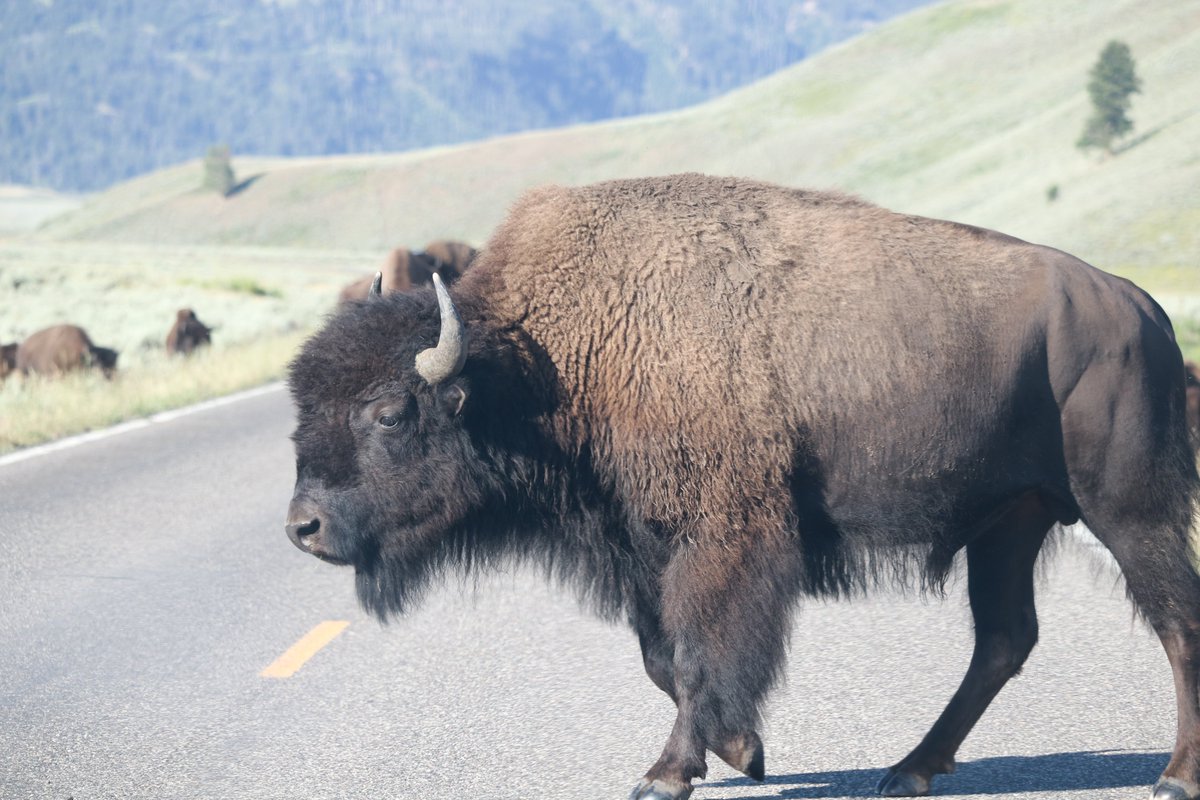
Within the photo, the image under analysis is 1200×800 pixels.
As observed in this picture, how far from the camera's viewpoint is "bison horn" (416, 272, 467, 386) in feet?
14.8

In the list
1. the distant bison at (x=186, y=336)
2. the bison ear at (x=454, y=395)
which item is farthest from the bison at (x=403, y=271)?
the bison ear at (x=454, y=395)

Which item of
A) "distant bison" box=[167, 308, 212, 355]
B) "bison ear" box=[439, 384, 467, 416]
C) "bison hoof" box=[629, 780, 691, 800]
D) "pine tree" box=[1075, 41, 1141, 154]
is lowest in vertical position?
"pine tree" box=[1075, 41, 1141, 154]

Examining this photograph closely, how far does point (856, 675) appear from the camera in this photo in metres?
5.81

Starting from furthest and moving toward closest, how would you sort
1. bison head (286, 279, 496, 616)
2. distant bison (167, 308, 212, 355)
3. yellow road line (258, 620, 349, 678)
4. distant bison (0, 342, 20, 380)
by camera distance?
distant bison (167, 308, 212, 355) → distant bison (0, 342, 20, 380) → yellow road line (258, 620, 349, 678) → bison head (286, 279, 496, 616)

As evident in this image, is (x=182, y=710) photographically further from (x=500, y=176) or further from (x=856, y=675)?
(x=500, y=176)

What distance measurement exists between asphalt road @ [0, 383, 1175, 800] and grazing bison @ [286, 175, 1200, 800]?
362 mm

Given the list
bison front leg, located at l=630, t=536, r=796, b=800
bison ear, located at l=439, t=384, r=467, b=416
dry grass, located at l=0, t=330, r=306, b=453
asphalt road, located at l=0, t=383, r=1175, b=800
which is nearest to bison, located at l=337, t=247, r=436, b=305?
dry grass, located at l=0, t=330, r=306, b=453

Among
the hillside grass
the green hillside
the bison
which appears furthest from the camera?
the hillside grass

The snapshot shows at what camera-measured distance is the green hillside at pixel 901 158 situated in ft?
163

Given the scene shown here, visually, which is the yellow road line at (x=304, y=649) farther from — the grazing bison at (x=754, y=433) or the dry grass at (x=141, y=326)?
the dry grass at (x=141, y=326)

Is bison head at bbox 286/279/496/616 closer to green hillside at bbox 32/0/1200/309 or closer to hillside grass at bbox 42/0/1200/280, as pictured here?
green hillside at bbox 32/0/1200/309

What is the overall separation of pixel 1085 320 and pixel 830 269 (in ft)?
2.75

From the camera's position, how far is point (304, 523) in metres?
4.59

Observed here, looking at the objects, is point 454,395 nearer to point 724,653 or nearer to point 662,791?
point 724,653
